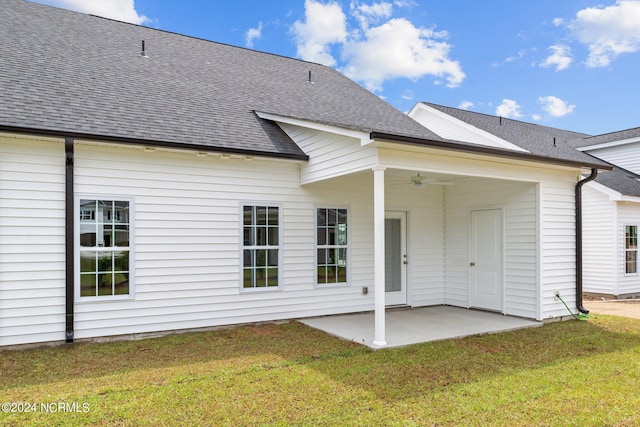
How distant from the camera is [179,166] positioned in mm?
6809

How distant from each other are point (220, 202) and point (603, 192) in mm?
10099

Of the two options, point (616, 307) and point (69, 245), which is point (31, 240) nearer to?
point (69, 245)

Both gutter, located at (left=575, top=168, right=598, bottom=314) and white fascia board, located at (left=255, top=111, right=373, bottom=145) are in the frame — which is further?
gutter, located at (left=575, top=168, right=598, bottom=314)

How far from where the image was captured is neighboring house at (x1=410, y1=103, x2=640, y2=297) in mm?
11328

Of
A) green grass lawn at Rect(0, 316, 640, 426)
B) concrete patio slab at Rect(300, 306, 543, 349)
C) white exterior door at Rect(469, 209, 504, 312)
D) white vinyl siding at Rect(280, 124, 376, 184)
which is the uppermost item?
white vinyl siding at Rect(280, 124, 376, 184)

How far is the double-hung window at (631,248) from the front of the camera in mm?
11516

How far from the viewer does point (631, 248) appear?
1166cm

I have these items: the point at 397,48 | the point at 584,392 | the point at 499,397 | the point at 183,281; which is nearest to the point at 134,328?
the point at 183,281

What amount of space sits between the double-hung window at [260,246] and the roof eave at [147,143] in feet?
3.08

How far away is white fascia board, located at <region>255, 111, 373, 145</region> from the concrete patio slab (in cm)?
282

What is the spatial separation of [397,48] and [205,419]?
22.3 meters

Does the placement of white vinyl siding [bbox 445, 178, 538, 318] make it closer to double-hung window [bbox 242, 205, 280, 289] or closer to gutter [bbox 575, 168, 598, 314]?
gutter [bbox 575, 168, 598, 314]

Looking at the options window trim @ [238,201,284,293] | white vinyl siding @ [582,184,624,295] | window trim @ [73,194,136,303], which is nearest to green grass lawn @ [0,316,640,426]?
window trim @ [73,194,136,303]

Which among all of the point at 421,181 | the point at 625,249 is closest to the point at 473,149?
the point at 421,181
